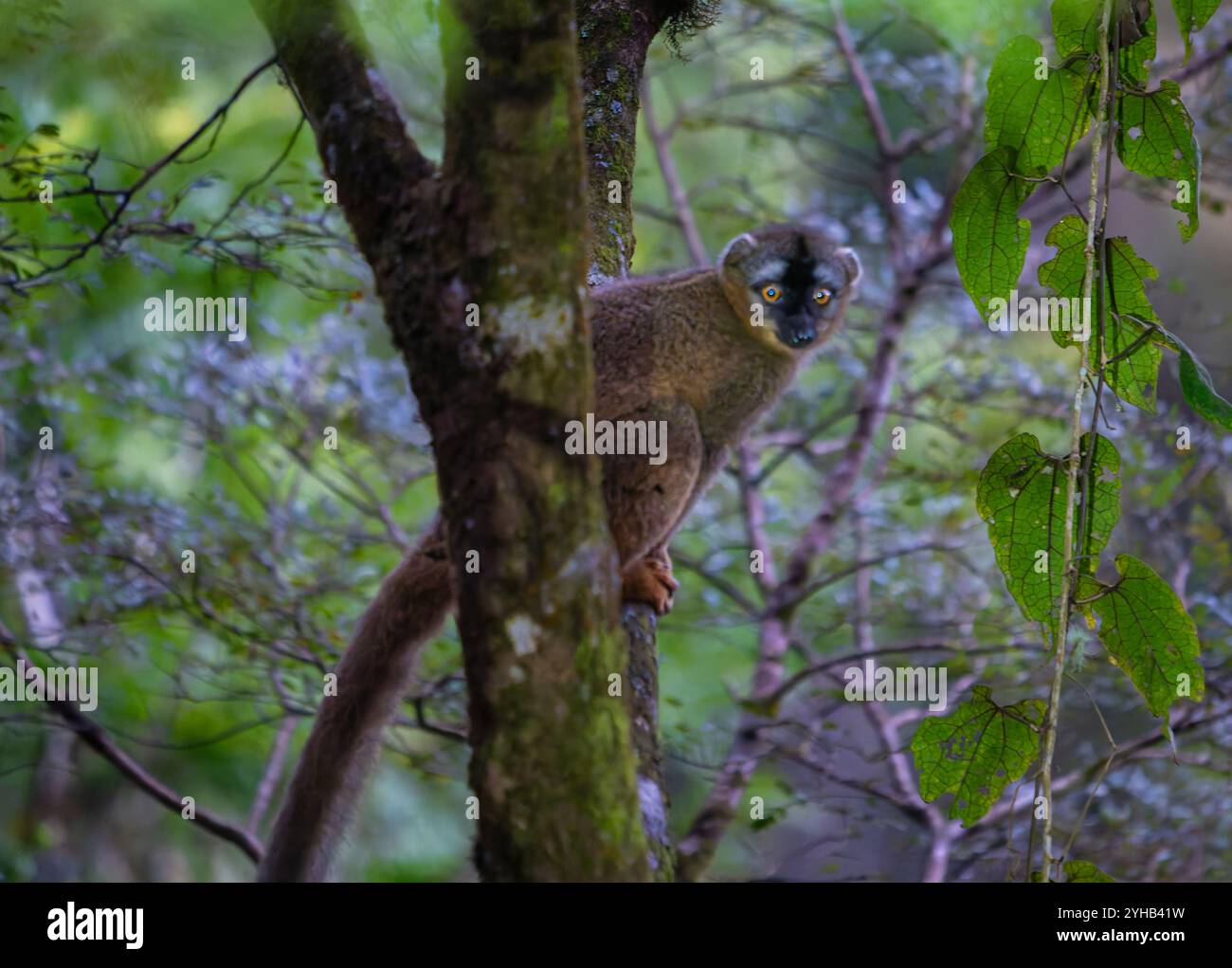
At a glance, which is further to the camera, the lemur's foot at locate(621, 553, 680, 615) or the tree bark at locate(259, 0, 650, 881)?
the lemur's foot at locate(621, 553, 680, 615)

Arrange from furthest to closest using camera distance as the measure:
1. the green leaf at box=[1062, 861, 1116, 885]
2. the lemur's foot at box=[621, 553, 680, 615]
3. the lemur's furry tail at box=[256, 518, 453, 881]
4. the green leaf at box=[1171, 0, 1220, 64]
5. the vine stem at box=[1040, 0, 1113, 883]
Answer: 1. the lemur's foot at box=[621, 553, 680, 615]
2. the lemur's furry tail at box=[256, 518, 453, 881]
3. the green leaf at box=[1062, 861, 1116, 885]
4. the green leaf at box=[1171, 0, 1220, 64]
5. the vine stem at box=[1040, 0, 1113, 883]

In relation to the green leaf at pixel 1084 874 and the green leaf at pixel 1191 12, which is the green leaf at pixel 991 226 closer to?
the green leaf at pixel 1191 12

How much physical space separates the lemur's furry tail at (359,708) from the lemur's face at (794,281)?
1416mm

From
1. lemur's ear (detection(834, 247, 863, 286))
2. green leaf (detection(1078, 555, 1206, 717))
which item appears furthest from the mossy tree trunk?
lemur's ear (detection(834, 247, 863, 286))

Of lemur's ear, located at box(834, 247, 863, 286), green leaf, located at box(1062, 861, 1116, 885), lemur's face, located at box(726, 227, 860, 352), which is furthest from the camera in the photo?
lemur's ear, located at box(834, 247, 863, 286)

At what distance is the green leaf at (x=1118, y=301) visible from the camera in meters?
2.38

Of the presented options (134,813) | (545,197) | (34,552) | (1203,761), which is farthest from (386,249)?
(134,813)

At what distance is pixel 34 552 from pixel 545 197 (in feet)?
14.6

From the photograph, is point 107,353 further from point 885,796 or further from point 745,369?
point 885,796

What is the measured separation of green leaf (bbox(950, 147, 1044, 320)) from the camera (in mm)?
2512

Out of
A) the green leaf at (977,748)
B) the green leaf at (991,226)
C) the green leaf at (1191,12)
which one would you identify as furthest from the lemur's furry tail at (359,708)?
the green leaf at (1191,12)

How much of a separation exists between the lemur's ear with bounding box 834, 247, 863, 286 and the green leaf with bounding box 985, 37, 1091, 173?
1841 mm

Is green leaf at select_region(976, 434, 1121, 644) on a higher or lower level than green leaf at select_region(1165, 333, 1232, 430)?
lower

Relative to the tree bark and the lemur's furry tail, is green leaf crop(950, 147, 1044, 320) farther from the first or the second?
the lemur's furry tail
